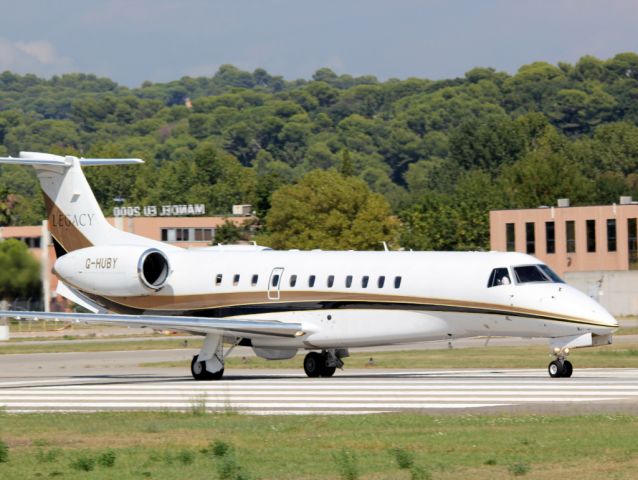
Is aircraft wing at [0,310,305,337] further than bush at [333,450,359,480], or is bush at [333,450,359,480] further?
aircraft wing at [0,310,305,337]

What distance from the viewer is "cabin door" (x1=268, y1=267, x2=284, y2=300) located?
34625mm

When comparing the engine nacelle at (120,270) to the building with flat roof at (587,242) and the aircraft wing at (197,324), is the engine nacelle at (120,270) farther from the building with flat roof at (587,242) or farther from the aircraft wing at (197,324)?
the building with flat roof at (587,242)

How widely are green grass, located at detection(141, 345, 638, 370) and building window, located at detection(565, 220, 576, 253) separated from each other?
3944cm

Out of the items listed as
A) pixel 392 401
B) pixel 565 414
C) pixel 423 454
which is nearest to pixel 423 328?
pixel 392 401

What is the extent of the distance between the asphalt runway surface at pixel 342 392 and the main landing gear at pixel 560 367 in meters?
0.24

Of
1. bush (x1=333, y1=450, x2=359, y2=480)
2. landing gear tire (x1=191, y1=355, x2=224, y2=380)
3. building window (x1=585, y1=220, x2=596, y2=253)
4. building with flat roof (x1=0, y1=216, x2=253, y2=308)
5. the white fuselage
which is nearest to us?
bush (x1=333, y1=450, x2=359, y2=480)

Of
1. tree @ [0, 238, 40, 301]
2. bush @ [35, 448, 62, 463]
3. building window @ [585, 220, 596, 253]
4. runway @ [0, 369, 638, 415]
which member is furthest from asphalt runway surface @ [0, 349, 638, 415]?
building window @ [585, 220, 596, 253]

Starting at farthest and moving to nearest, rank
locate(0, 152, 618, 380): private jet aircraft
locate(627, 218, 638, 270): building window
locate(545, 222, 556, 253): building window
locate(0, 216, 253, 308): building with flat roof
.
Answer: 1. locate(0, 216, 253, 308): building with flat roof
2. locate(545, 222, 556, 253): building window
3. locate(627, 218, 638, 270): building window
4. locate(0, 152, 618, 380): private jet aircraft

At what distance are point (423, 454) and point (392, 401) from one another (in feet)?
24.5

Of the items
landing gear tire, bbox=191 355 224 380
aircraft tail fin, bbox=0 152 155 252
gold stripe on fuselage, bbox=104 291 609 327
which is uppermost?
aircraft tail fin, bbox=0 152 155 252

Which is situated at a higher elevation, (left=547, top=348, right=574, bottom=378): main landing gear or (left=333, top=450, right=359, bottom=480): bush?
(left=333, top=450, right=359, bottom=480): bush

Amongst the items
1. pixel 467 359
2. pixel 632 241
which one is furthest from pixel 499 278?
pixel 632 241

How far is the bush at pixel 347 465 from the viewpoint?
53.5 feet

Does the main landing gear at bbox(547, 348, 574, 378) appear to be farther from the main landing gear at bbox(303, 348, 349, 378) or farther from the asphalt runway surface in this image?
the main landing gear at bbox(303, 348, 349, 378)
